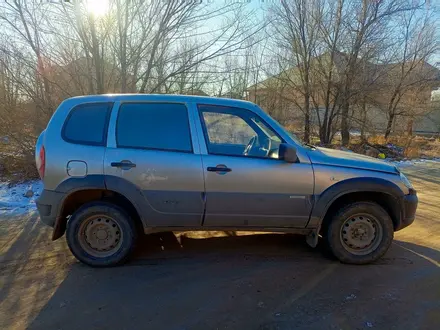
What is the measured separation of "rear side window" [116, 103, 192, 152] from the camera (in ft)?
11.1

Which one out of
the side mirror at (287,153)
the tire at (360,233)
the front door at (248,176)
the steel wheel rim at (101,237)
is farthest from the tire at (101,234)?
the tire at (360,233)

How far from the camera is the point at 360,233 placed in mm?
3609

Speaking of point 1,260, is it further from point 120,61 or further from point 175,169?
point 120,61

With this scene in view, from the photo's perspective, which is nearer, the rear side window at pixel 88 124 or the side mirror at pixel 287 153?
the side mirror at pixel 287 153

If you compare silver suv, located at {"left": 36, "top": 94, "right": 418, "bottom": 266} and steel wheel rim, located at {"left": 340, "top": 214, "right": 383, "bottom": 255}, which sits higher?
silver suv, located at {"left": 36, "top": 94, "right": 418, "bottom": 266}

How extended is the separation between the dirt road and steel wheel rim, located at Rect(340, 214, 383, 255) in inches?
8.6

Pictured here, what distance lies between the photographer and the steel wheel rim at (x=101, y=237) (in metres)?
3.51

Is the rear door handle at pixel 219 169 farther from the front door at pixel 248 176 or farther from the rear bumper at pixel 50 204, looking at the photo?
the rear bumper at pixel 50 204

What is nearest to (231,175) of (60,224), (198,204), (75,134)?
(198,204)

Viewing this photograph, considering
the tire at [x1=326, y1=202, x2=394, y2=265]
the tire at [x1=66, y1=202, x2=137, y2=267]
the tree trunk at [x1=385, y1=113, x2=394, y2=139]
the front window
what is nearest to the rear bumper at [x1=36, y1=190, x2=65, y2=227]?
the tire at [x1=66, y1=202, x2=137, y2=267]

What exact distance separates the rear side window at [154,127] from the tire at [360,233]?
6.51 ft

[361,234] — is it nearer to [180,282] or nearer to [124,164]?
[180,282]

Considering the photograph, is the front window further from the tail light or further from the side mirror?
the tail light

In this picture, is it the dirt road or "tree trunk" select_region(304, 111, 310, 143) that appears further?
"tree trunk" select_region(304, 111, 310, 143)
